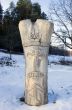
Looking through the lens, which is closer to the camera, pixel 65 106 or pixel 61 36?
pixel 65 106

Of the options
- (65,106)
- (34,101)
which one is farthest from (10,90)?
(65,106)

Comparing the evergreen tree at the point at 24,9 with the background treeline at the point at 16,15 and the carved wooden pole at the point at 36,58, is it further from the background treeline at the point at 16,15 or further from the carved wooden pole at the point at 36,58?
the carved wooden pole at the point at 36,58

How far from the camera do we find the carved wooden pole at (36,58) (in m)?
6.18

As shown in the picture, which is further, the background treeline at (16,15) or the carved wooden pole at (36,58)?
the background treeline at (16,15)

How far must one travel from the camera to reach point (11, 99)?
21.3 ft

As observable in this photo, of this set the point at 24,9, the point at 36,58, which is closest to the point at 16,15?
the point at 24,9

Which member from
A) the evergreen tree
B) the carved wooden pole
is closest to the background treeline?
the evergreen tree

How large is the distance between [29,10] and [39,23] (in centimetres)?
2858

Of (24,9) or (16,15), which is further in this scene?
(16,15)

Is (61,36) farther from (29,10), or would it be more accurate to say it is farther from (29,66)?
(29,66)

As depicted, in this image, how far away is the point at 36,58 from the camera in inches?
244

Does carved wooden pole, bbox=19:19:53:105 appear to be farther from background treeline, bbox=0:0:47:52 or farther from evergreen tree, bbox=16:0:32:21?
evergreen tree, bbox=16:0:32:21

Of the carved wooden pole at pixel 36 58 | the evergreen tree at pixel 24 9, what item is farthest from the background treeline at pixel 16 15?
the carved wooden pole at pixel 36 58

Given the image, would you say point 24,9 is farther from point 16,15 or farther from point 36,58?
point 36,58
